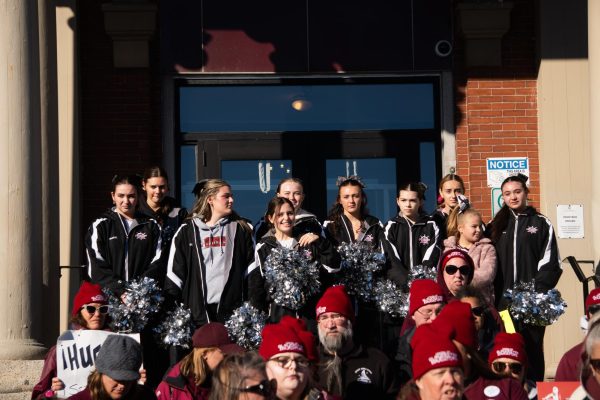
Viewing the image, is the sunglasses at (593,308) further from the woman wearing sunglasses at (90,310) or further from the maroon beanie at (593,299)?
the woman wearing sunglasses at (90,310)

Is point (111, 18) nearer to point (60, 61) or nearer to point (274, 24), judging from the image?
point (60, 61)

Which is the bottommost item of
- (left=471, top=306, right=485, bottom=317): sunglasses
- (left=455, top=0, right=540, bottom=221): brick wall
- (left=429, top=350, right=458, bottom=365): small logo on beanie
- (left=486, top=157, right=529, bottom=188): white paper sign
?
(left=429, top=350, right=458, bottom=365): small logo on beanie

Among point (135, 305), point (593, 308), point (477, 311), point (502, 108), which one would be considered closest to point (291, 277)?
point (135, 305)

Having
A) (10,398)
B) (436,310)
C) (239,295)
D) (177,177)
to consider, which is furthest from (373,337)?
(177,177)

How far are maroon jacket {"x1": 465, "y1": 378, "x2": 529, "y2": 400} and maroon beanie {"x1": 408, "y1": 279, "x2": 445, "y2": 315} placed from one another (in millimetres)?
1017

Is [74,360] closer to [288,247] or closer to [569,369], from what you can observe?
[288,247]

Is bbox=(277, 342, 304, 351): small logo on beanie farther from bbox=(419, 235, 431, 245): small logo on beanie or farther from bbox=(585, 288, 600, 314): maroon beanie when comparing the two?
bbox=(419, 235, 431, 245): small logo on beanie

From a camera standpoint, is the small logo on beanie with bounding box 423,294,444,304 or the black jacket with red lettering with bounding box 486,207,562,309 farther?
the black jacket with red lettering with bounding box 486,207,562,309

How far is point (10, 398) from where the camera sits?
1115cm

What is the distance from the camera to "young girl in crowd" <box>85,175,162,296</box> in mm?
11109

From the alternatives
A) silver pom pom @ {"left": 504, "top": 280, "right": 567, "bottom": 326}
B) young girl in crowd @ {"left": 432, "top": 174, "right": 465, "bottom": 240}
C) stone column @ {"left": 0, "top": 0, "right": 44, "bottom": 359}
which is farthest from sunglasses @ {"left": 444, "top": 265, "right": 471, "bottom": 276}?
stone column @ {"left": 0, "top": 0, "right": 44, "bottom": 359}

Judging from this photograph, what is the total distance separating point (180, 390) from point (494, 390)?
6.69ft

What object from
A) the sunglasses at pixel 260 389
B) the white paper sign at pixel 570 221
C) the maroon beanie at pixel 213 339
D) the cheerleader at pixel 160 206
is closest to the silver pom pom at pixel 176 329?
the cheerleader at pixel 160 206

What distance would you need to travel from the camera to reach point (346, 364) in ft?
27.7
